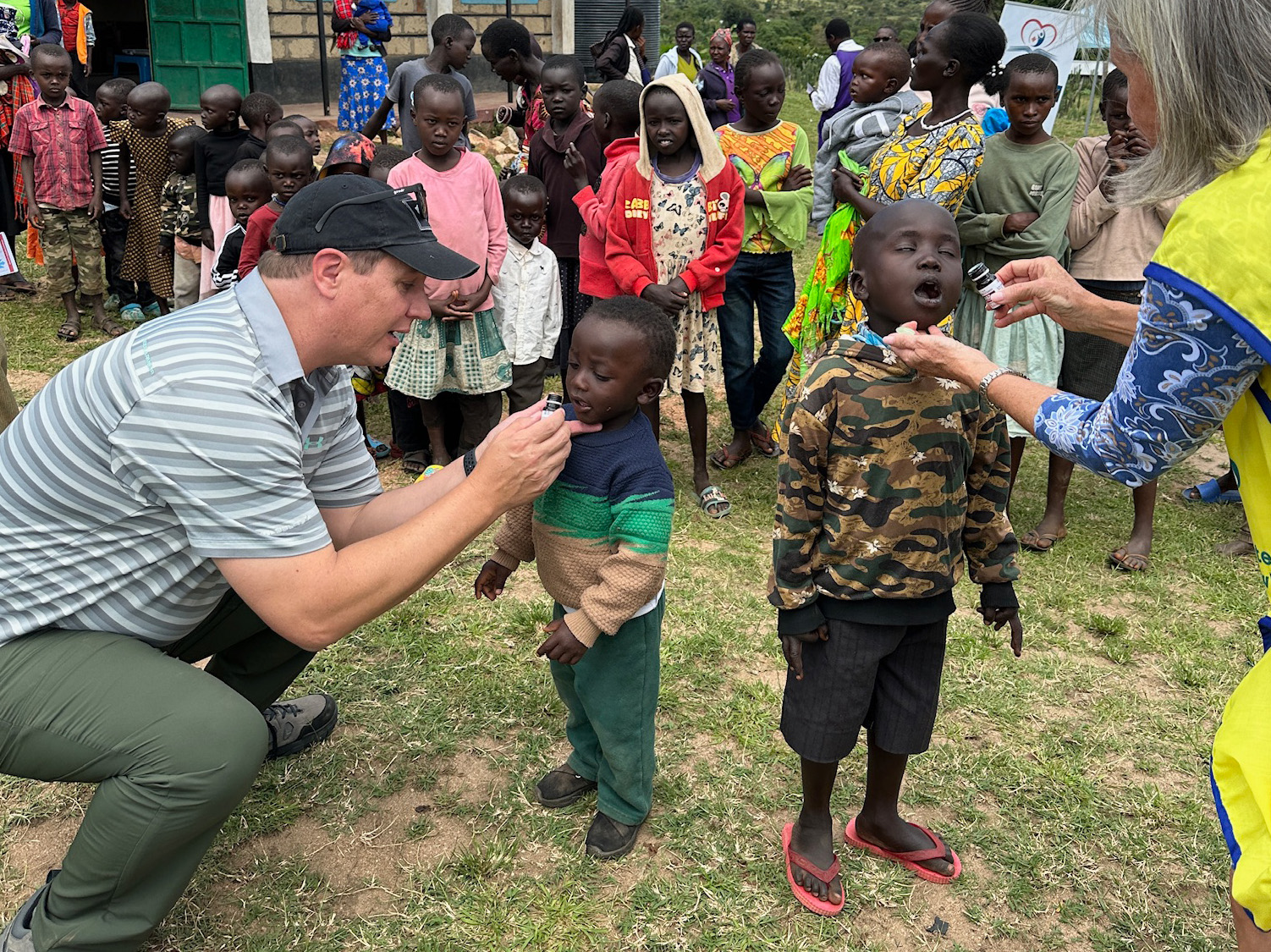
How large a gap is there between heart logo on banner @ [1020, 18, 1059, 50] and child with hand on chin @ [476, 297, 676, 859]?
8.71 meters

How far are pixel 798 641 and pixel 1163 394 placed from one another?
1008 millimetres

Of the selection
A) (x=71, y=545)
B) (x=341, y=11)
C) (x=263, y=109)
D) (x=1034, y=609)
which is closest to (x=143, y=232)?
(x=263, y=109)

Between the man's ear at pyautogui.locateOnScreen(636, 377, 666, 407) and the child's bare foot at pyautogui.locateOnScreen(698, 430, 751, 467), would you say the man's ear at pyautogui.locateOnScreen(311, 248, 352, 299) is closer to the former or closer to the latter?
the man's ear at pyautogui.locateOnScreen(636, 377, 666, 407)

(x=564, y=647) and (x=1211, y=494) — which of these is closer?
(x=564, y=647)

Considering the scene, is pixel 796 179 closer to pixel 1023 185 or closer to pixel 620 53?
pixel 1023 185

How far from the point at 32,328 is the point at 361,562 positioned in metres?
6.25

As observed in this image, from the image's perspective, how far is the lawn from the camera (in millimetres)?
2561

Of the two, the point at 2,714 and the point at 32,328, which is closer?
the point at 2,714

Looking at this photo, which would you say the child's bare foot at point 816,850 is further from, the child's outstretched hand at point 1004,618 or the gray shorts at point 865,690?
the child's outstretched hand at point 1004,618

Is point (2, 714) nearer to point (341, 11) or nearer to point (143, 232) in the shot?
point (143, 232)

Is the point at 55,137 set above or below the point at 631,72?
below

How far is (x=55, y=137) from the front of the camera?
6910 millimetres

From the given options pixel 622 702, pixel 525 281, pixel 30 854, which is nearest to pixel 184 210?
pixel 525 281

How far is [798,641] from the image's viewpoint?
Answer: 2.47 meters
